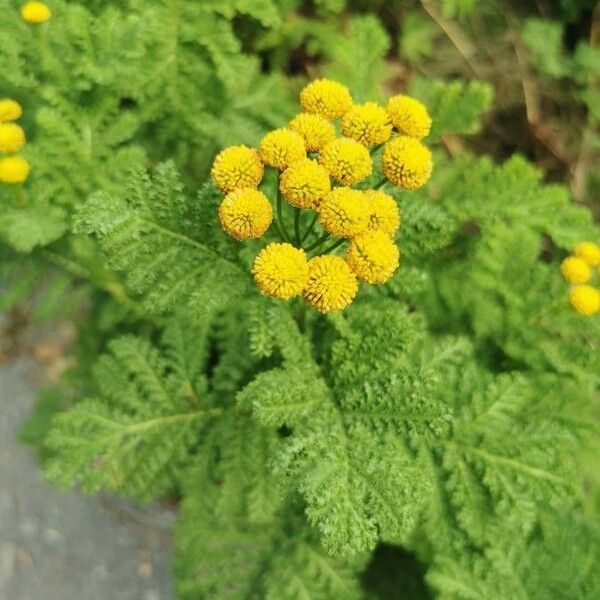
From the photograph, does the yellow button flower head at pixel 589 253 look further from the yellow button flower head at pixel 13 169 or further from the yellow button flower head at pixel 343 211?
the yellow button flower head at pixel 13 169

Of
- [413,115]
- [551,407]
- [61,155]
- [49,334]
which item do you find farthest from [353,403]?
→ [49,334]

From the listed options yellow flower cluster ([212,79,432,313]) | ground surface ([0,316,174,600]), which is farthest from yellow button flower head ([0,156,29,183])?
ground surface ([0,316,174,600])

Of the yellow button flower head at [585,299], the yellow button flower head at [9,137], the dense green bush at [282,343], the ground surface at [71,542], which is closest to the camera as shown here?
the dense green bush at [282,343]

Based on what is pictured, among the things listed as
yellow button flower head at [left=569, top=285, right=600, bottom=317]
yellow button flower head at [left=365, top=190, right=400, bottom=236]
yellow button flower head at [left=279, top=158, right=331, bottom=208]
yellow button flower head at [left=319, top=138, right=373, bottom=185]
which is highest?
yellow button flower head at [left=319, top=138, right=373, bottom=185]

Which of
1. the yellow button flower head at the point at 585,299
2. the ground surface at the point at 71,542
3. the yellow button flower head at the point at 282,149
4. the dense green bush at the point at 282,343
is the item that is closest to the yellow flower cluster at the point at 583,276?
the yellow button flower head at the point at 585,299

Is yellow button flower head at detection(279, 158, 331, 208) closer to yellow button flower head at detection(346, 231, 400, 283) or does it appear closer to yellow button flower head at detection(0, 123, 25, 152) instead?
yellow button flower head at detection(346, 231, 400, 283)

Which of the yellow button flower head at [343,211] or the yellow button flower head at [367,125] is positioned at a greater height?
the yellow button flower head at [367,125]
